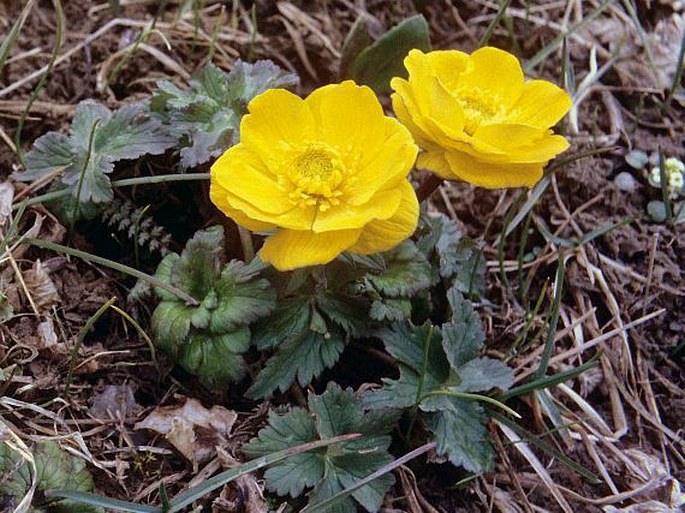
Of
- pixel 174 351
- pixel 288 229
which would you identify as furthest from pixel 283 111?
pixel 174 351

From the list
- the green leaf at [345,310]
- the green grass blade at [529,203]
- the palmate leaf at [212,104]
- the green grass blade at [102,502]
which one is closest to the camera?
the green grass blade at [102,502]

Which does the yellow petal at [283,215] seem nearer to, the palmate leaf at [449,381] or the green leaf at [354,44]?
the palmate leaf at [449,381]

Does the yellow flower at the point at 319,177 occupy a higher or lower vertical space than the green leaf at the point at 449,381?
higher

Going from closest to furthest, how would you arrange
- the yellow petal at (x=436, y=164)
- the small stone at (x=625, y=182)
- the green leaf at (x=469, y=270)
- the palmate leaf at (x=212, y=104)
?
the yellow petal at (x=436, y=164) → the palmate leaf at (x=212, y=104) → the green leaf at (x=469, y=270) → the small stone at (x=625, y=182)

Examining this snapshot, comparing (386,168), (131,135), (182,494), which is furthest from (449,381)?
(131,135)

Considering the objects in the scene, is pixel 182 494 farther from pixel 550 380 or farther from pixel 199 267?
pixel 550 380

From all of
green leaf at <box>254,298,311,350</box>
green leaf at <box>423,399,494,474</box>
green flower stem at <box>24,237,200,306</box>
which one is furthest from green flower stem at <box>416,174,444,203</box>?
green flower stem at <box>24,237,200,306</box>

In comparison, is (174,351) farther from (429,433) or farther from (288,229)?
(429,433)

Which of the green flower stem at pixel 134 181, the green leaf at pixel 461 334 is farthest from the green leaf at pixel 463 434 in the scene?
the green flower stem at pixel 134 181
